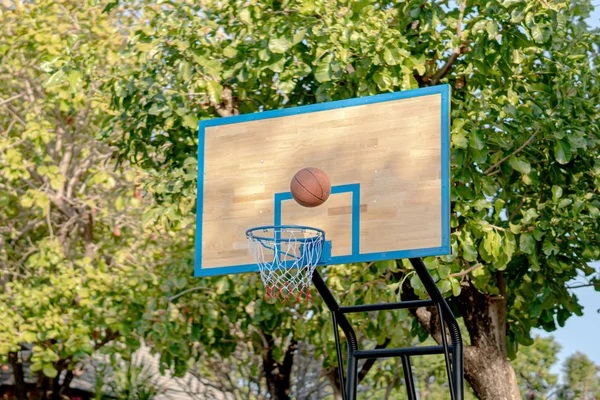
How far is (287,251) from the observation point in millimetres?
8086

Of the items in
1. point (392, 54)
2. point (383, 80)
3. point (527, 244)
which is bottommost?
point (527, 244)

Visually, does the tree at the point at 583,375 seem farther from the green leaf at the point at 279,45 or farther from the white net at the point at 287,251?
the white net at the point at 287,251

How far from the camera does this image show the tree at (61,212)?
13.5 metres

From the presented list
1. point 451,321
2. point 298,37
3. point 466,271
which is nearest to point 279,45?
point 298,37

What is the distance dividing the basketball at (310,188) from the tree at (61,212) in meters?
4.53

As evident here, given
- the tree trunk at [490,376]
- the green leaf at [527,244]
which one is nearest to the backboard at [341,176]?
the green leaf at [527,244]

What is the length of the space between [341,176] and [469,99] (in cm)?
278

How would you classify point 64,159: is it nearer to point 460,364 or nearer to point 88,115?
point 88,115

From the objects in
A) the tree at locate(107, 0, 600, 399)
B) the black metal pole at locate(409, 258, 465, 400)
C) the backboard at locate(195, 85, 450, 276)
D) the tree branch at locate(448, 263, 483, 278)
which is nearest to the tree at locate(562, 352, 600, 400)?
the tree at locate(107, 0, 600, 399)

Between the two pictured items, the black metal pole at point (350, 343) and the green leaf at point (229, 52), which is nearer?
the black metal pole at point (350, 343)

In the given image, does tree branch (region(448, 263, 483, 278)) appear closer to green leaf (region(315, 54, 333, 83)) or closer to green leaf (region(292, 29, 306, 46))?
green leaf (region(315, 54, 333, 83))

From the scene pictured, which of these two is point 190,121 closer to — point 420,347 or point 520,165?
point 520,165

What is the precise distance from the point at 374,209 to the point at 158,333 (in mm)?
5171

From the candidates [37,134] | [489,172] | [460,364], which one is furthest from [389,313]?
[37,134]
